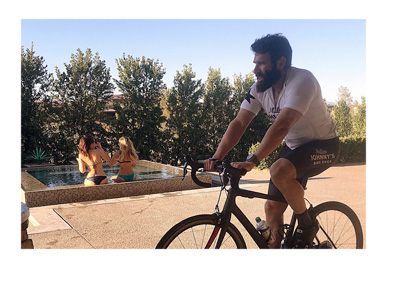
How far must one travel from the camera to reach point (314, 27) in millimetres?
5008

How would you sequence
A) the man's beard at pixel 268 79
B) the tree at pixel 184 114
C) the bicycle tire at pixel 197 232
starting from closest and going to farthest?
the bicycle tire at pixel 197 232, the man's beard at pixel 268 79, the tree at pixel 184 114

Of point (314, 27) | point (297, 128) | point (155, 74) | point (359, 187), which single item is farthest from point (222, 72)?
point (297, 128)

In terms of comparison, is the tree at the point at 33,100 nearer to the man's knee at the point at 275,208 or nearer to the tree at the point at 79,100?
the tree at the point at 79,100

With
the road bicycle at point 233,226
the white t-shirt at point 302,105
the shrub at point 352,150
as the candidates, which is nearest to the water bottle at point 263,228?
the road bicycle at point 233,226

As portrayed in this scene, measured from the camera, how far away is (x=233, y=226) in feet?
8.39

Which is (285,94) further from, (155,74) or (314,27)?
(155,74)

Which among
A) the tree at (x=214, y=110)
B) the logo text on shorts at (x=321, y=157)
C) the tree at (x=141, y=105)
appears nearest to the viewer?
the logo text on shorts at (x=321, y=157)

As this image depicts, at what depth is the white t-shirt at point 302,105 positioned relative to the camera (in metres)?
2.58

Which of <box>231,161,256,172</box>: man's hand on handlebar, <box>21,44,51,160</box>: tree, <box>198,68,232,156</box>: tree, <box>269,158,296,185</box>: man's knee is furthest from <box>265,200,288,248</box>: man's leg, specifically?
<box>21,44,51,160</box>: tree

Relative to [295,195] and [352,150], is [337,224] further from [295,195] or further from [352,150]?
[352,150]

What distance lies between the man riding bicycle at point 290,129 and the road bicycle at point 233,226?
0.10m

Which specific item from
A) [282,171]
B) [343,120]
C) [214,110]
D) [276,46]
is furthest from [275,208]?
[343,120]

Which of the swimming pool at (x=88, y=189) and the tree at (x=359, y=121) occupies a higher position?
the tree at (x=359, y=121)

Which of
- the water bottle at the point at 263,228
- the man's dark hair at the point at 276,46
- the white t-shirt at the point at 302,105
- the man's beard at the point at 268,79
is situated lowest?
the water bottle at the point at 263,228
